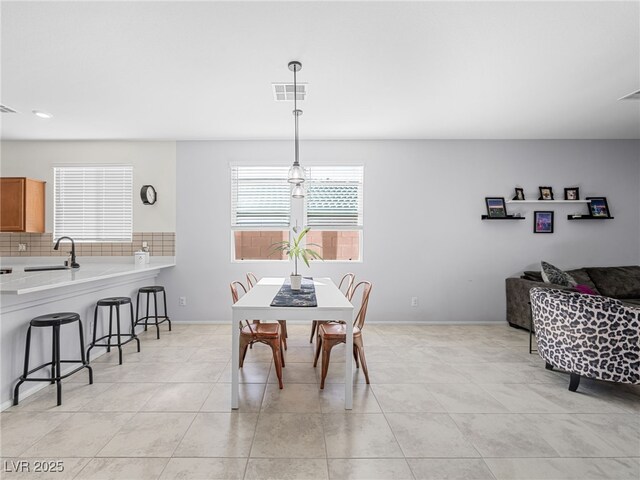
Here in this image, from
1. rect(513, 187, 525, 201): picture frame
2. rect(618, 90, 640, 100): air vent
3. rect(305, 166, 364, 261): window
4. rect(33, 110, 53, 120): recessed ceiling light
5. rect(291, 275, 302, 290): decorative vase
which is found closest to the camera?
rect(291, 275, 302, 290): decorative vase

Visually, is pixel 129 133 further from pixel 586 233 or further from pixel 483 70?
pixel 586 233

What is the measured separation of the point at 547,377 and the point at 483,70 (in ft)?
9.23

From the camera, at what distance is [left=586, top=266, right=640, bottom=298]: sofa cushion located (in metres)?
4.12

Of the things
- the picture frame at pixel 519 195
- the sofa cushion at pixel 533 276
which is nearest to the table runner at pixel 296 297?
the sofa cushion at pixel 533 276

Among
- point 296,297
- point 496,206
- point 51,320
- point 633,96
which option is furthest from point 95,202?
point 633,96

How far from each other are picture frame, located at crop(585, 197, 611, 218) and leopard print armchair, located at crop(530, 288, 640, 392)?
2.91 m

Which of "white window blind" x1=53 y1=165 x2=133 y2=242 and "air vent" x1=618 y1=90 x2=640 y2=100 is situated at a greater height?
"air vent" x1=618 y1=90 x2=640 y2=100

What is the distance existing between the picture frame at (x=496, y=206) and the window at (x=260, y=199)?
2970 mm

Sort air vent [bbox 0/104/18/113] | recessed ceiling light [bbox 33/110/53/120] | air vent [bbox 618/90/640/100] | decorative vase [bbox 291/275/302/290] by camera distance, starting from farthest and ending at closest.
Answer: recessed ceiling light [bbox 33/110/53/120]
air vent [bbox 0/104/18/113]
air vent [bbox 618/90/640/100]
decorative vase [bbox 291/275/302/290]

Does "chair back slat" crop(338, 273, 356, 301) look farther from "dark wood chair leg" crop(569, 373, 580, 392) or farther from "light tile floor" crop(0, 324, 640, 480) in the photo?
"dark wood chair leg" crop(569, 373, 580, 392)

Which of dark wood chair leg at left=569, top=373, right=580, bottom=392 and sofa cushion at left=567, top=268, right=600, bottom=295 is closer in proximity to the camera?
dark wood chair leg at left=569, top=373, right=580, bottom=392

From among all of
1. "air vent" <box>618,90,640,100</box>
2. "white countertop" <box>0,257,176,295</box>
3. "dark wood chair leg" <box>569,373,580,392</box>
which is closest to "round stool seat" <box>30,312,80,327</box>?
"white countertop" <box>0,257,176,295</box>

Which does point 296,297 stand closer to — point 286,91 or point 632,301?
point 286,91

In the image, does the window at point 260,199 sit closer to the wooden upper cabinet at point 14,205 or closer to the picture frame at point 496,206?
the wooden upper cabinet at point 14,205
